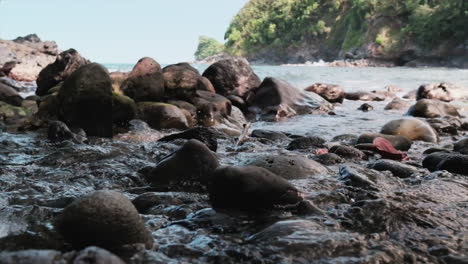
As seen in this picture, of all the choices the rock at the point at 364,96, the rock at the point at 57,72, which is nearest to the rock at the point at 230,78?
the rock at the point at 57,72

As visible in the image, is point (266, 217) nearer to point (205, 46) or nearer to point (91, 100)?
point (91, 100)

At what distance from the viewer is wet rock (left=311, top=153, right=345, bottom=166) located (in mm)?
4477

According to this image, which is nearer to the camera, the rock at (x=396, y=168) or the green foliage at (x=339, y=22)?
the rock at (x=396, y=168)

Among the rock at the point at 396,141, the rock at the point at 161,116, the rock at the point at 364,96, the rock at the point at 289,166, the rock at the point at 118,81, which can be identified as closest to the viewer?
the rock at the point at 289,166

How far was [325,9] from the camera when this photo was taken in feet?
290

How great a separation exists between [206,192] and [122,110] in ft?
13.2

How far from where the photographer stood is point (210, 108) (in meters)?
8.20

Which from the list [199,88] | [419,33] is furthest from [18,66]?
[419,33]

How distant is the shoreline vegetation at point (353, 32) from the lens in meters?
51.9

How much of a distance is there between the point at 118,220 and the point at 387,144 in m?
4.06

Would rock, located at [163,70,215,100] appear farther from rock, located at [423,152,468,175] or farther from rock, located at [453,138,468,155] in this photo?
rock, located at [423,152,468,175]

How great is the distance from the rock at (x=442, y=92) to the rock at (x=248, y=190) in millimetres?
12315

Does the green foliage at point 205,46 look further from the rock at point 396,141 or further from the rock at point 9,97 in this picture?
the rock at point 396,141

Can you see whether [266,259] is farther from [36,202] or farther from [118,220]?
[36,202]
